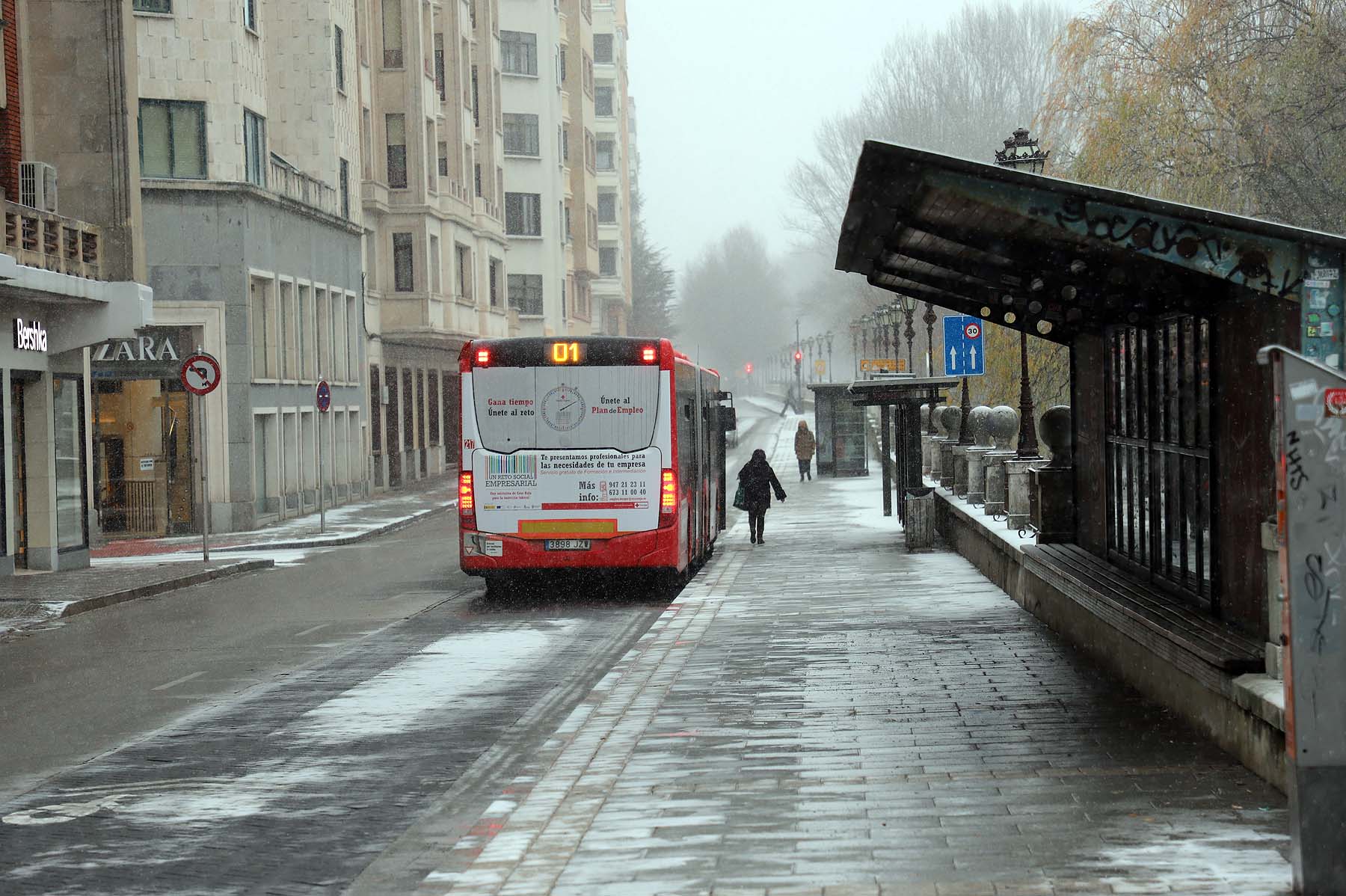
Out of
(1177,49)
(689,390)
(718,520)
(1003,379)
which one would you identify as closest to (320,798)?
(689,390)

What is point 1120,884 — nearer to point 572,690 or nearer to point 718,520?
point 572,690

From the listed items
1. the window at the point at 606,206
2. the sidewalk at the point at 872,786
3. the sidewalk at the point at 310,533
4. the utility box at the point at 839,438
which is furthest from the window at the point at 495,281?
the sidewalk at the point at 872,786

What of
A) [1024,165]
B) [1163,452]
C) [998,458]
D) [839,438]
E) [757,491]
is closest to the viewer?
[1163,452]

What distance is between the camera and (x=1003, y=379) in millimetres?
36688

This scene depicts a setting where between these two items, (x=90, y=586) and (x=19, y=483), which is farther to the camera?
(x=19, y=483)

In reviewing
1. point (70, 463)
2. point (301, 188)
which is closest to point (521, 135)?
point (301, 188)

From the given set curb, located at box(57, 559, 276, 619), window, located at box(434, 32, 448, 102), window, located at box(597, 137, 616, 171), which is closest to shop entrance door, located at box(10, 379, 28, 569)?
curb, located at box(57, 559, 276, 619)

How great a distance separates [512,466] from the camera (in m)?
19.2

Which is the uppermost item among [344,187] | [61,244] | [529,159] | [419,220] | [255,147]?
[529,159]

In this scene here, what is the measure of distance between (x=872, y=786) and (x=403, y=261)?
4493cm

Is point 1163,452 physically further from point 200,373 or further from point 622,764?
point 200,373

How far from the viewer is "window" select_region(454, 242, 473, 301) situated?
185 feet

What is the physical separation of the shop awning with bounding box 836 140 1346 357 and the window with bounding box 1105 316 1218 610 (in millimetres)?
226

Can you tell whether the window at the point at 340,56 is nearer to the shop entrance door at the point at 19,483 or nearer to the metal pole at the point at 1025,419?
the shop entrance door at the point at 19,483
